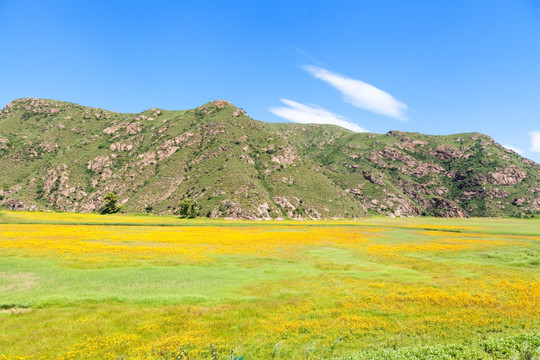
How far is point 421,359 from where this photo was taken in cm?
1123

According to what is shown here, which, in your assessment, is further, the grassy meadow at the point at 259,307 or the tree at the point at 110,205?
the tree at the point at 110,205

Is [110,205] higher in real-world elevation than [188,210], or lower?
lower

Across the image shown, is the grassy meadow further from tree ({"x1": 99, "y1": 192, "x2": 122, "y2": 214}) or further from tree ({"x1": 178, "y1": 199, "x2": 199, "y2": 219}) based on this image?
tree ({"x1": 99, "y1": 192, "x2": 122, "y2": 214})

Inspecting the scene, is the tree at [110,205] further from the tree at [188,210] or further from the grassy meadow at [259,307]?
the grassy meadow at [259,307]

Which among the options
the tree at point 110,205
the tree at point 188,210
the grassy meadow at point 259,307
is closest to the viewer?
the grassy meadow at point 259,307

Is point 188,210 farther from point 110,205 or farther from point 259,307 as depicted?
point 259,307

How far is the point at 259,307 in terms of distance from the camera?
18859mm

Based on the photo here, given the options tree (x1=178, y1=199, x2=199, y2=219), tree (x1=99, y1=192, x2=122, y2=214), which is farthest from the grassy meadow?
tree (x1=99, y1=192, x2=122, y2=214)

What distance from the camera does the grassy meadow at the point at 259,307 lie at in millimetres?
12930

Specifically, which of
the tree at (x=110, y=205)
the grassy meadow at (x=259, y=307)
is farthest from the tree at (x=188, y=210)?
the grassy meadow at (x=259, y=307)

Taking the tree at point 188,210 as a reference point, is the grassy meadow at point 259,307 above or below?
above

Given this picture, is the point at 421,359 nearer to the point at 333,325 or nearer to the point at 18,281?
the point at 333,325

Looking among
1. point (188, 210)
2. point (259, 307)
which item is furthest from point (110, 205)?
point (259, 307)

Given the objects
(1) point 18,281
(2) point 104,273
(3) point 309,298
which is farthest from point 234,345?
(1) point 18,281
